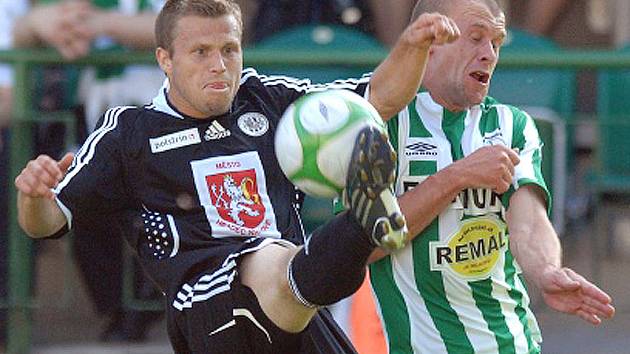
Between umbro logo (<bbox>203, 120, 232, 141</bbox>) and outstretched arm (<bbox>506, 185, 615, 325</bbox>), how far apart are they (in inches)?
38.3

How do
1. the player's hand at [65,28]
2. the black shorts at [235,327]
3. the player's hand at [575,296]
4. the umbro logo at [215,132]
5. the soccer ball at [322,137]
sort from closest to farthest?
the soccer ball at [322,137], the player's hand at [575,296], the black shorts at [235,327], the umbro logo at [215,132], the player's hand at [65,28]

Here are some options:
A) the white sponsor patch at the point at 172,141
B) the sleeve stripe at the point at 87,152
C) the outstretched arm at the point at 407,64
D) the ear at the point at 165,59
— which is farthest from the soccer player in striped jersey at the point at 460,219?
the sleeve stripe at the point at 87,152

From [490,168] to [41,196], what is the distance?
1.44 meters

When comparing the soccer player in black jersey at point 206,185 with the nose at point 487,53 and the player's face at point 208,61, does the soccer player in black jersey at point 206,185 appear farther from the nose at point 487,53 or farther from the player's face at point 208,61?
the nose at point 487,53

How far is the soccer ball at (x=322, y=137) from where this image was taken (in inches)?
194

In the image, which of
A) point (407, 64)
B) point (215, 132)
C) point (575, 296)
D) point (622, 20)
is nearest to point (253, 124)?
point (215, 132)

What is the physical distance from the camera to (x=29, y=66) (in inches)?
321

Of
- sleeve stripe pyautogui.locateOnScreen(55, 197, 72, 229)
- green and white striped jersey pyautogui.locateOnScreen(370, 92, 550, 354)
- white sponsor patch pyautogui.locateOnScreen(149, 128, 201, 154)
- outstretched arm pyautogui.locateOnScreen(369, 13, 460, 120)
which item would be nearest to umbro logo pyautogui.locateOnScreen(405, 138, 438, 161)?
green and white striped jersey pyautogui.locateOnScreen(370, 92, 550, 354)

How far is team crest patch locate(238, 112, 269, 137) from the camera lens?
567 centimetres

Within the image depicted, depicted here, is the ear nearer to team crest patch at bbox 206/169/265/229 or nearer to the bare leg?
team crest patch at bbox 206/169/265/229

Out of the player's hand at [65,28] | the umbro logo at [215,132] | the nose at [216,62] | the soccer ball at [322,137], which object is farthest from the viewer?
the player's hand at [65,28]

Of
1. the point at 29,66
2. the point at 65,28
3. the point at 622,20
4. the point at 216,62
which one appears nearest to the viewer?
the point at 216,62

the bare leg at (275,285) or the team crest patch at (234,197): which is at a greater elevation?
the team crest patch at (234,197)

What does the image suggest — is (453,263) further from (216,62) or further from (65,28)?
(65,28)
